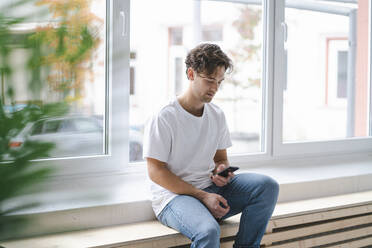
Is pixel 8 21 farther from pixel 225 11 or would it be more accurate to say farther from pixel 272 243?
pixel 225 11

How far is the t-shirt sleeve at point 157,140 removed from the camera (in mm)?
1856

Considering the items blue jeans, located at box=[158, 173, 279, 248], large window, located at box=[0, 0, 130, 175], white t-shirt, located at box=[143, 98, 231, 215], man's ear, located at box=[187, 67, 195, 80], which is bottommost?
blue jeans, located at box=[158, 173, 279, 248]

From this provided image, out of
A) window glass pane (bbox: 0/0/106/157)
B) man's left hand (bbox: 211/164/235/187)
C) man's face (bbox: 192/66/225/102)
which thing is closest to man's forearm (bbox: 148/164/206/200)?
man's left hand (bbox: 211/164/235/187)

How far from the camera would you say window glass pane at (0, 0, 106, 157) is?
1.41 ft

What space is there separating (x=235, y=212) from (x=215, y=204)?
22 centimetres

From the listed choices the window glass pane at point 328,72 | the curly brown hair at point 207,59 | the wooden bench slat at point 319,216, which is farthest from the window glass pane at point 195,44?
the wooden bench slat at point 319,216

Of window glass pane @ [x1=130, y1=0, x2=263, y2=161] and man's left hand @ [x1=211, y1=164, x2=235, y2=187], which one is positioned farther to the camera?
window glass pane @ [x1=130, y1=0, x2=263, y2=161]

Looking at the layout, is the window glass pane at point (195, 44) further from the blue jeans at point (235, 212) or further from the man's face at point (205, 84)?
the blue jeans at point (235, 212)

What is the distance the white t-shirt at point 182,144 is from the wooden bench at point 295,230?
16 cm

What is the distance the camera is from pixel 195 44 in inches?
149

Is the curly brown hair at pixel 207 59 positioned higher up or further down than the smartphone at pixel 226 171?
higher up

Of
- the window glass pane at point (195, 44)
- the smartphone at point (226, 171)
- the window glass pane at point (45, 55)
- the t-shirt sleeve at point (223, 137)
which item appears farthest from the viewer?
the window glass pane at point (195, 44)

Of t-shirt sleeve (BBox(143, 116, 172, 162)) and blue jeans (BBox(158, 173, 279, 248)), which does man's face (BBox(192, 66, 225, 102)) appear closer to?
t-shirt sleeve (BBox(143, 116, 172, 162))

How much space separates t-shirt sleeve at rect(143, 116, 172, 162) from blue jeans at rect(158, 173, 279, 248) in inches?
7.9
